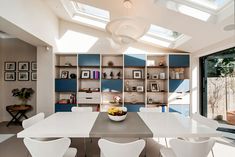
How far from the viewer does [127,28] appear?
202cm

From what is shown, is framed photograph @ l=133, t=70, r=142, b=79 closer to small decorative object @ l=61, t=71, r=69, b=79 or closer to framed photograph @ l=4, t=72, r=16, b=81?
small decorative object @ l=61, t=71, r=69, b=79

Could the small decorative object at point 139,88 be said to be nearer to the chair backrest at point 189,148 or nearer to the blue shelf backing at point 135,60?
the blue shelf backing at point 135,60

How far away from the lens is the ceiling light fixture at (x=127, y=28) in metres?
1.91

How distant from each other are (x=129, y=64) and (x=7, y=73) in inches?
149

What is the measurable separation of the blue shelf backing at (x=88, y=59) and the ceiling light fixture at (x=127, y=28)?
2685mm

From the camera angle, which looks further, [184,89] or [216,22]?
[184,89]

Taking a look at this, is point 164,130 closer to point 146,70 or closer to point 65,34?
point 146,70

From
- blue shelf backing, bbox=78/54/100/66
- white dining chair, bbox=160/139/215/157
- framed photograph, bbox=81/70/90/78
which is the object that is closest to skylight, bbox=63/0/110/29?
blue shelf backing, bbox=78/54/100/66

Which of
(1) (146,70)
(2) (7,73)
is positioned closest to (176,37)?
(1) (146,70)

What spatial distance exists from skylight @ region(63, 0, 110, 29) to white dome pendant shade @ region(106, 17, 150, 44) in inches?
86.3

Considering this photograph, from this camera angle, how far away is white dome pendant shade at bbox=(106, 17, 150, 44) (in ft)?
6.30

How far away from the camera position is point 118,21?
6.40ft

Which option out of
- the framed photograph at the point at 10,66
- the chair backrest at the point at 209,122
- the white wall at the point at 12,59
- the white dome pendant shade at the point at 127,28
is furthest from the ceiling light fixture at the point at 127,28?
the framed photograph at the point at 10,66

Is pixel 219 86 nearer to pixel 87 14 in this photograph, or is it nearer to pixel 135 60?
pixel 135 60
